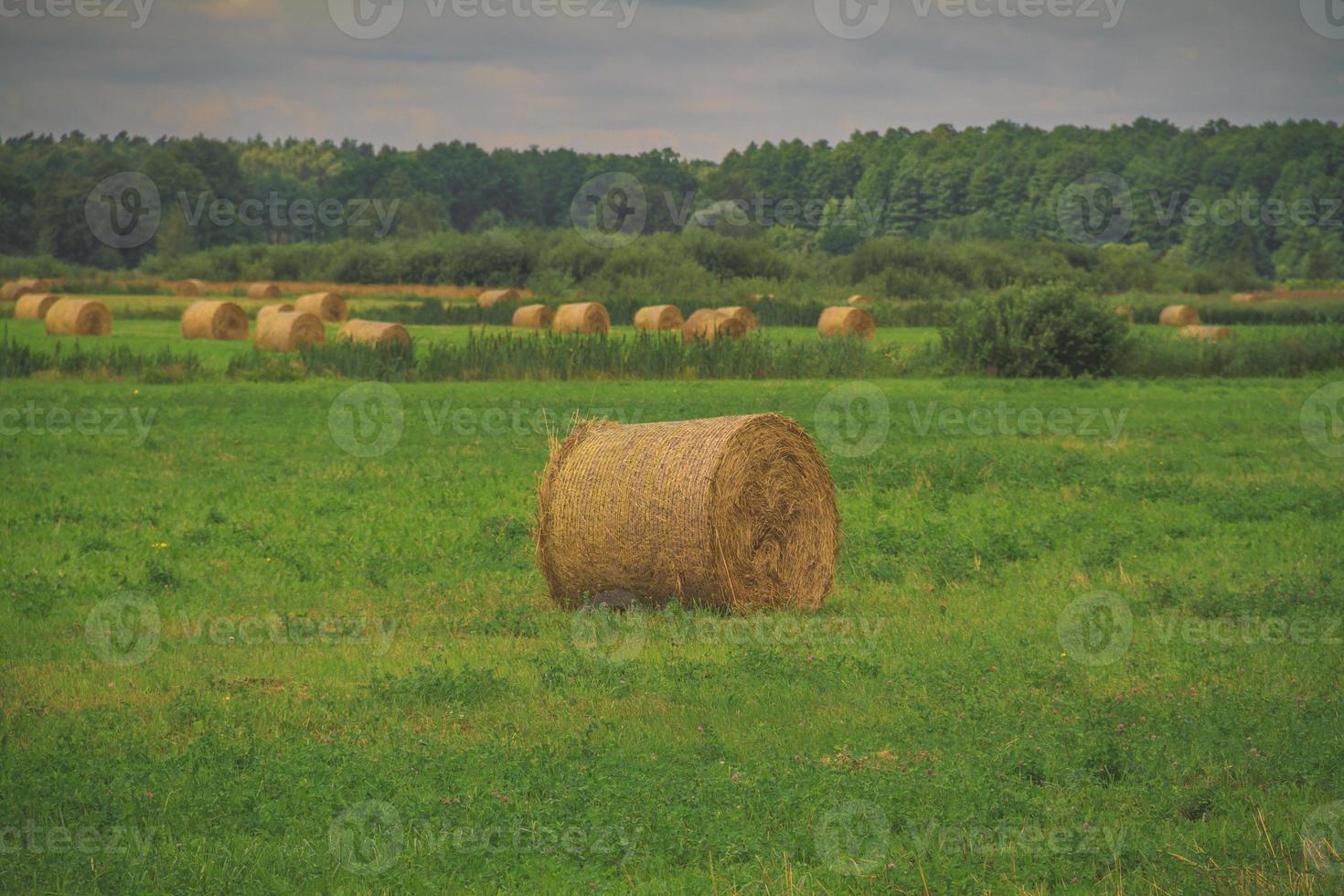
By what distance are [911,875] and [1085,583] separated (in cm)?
709

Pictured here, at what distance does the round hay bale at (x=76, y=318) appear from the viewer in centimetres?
4741

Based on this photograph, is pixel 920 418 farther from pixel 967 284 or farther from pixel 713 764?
pixel 967 284

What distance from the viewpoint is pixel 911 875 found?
21.2ft

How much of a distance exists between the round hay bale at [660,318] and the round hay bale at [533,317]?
146 inches

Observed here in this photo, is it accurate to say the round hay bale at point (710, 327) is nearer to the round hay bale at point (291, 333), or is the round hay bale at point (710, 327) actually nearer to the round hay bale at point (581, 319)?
the round hay bale at point (581, 319)

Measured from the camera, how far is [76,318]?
4731 cm

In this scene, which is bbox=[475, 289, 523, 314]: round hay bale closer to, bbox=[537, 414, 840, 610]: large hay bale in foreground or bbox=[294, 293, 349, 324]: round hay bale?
bbox=[294, 293, 349, 324]: round hay bale

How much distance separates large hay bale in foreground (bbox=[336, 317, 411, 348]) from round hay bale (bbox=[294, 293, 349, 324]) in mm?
12958

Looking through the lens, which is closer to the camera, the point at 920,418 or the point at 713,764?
the point at 713,764

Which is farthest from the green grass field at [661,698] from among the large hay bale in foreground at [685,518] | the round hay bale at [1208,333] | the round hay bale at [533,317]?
the round hay bale at [533,317]

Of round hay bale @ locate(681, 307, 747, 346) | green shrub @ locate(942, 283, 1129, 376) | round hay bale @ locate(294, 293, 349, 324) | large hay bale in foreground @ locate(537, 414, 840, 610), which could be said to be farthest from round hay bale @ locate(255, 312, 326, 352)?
large hay bale in foreground @ locate(537, 414, 840, 610)

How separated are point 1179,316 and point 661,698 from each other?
2401 inches

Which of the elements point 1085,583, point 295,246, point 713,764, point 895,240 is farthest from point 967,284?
point 713,764

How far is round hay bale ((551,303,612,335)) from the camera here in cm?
5212
